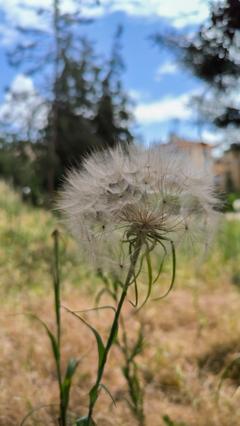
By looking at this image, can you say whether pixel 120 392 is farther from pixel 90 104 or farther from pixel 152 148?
pixel 90 104

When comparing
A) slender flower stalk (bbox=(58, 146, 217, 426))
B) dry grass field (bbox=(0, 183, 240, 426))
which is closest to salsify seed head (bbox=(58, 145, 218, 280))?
slender flower stalk (bbox=(58, 146, 217, 426))

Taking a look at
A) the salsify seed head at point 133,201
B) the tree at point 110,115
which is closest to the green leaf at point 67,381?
the salsify seed head at point 133,201

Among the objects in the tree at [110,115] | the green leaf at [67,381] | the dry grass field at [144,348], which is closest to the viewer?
the green leaf at [67,381]

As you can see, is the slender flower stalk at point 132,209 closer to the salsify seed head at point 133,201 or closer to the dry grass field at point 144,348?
the salsify seed head at point 133,201

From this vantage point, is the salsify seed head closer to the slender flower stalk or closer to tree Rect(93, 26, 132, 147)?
the slender flower stalk

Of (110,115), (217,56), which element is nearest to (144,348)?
(217,56)
